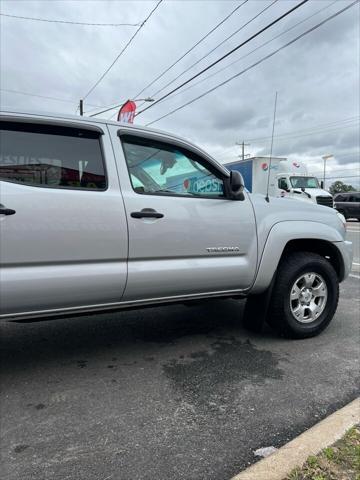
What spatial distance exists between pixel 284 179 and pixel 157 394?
1951cm

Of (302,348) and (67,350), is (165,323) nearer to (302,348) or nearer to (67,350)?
(67,350)

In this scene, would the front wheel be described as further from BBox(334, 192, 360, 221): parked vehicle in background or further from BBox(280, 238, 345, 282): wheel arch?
BBox(334, 192, 360, 221): parked vehicle in background

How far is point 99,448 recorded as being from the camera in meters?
2.29

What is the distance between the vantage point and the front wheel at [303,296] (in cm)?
373

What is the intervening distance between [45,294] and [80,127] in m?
1.20

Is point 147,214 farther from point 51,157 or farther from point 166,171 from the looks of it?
point 51,157

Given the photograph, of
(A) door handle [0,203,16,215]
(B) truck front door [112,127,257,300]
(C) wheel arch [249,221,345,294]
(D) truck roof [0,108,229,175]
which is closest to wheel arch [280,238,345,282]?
(C) wheel arch [249,221,345,294]

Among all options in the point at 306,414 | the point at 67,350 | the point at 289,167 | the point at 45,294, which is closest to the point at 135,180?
the point at 45,294

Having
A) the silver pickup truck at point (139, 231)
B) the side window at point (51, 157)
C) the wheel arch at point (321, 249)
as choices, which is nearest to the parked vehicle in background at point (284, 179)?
the wheel arch at point (321, 249)

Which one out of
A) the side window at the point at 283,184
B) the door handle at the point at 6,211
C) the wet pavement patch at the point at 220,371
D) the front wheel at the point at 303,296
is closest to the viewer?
the door handle at the point at 6,211

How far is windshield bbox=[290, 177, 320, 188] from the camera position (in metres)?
21.0

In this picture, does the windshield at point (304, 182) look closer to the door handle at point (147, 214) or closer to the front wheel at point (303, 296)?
the front wheel at point (303, 296)

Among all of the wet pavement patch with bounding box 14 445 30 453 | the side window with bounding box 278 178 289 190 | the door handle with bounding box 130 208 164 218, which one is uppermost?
the side window with bounding box 278 178 289 190

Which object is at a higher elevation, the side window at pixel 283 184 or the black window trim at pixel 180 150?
the side window at pixel 283 184
